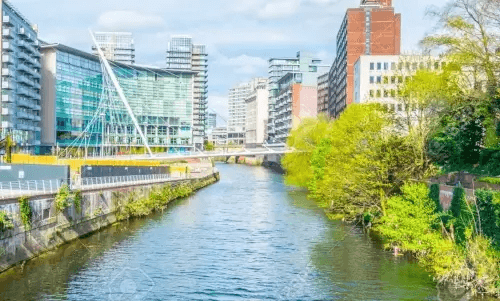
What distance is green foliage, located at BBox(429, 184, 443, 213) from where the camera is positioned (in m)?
36.3

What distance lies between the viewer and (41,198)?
37.1 meters

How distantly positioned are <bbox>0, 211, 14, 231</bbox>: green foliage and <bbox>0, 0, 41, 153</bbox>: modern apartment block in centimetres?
7468

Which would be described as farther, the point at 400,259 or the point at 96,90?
the point at 96,90

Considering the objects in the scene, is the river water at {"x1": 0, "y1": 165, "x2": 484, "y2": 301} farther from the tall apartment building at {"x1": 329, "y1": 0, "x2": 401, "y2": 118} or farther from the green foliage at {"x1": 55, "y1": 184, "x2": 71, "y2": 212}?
the tall apartment building at {"x1": 329, "y1": 0, "x2": 401, "y2": 118}

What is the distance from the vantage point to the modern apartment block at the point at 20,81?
108m

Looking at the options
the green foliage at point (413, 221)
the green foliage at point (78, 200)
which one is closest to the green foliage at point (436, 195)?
the green foliage at point (413, 221)

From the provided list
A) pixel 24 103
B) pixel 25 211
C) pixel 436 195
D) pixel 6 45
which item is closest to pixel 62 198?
pixel 25 211

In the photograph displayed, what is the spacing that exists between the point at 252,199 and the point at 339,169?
27.1m

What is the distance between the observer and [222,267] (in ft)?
114

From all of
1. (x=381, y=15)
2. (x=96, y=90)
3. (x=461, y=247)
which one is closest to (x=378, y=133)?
(x=461, y=247)

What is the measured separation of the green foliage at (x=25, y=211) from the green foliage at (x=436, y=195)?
71.0 feet

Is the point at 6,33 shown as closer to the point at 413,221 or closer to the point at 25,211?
the point at 25,211

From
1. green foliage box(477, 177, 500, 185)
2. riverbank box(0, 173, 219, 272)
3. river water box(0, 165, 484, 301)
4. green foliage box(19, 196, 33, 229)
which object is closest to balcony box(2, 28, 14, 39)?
riverbank box(0, 173, 219, 272)

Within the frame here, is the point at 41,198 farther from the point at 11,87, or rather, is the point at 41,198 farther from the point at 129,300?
the point at 11,87
